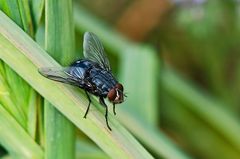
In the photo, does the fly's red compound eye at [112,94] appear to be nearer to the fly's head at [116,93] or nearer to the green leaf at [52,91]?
the fly's head at [116,93]

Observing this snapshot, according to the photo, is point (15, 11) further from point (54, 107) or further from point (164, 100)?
point (164, 100)

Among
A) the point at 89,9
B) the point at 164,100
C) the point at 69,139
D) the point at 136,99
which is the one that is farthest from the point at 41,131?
the point at 89,9

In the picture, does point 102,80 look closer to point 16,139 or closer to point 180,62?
point 16,139

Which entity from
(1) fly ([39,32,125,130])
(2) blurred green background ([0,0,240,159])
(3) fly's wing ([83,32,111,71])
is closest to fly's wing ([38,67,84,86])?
(1) fly ([39,32,125,130])

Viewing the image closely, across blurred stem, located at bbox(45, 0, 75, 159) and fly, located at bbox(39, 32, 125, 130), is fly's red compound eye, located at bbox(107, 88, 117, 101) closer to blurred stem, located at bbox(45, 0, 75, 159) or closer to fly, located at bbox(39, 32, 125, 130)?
fly, located at bbox(39, 32, 125, 130)

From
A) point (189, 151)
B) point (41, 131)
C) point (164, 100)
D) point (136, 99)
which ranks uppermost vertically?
point (41, 131)

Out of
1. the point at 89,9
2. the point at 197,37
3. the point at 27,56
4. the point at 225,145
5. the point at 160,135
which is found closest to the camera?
the point at 27,56
